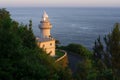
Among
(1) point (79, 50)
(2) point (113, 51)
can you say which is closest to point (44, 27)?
(1) point (79, 50)

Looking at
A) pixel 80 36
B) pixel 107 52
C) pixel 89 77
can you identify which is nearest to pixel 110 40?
pixel 107 52

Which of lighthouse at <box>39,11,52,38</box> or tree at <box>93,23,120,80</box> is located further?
lighthouse at <box>39,11,52,38</box>

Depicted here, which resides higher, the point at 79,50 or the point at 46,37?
the point at 46,37

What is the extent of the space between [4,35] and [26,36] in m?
7.17

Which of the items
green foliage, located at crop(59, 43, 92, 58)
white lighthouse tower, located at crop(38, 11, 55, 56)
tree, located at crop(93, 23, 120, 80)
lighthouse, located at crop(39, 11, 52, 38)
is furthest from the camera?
green foliage, located at crop(59, 43, 92, 58)

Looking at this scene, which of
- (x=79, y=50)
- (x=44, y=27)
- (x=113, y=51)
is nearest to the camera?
(x=113, y=51)

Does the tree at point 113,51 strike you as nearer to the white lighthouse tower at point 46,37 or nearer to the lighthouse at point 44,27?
the white lighthouse tower at point 46,37

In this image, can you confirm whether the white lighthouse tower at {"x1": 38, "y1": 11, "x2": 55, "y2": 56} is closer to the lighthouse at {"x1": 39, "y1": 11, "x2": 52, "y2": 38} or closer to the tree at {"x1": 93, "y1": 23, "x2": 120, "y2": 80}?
the lighthouse at {"x1": 39, "y1": 11, "x2": 52, "y2": 38}

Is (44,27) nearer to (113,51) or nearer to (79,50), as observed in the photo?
(79,50)

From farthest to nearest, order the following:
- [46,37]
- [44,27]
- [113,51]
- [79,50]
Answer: [79,50] < [44,27] < [46,37] < [113,51]

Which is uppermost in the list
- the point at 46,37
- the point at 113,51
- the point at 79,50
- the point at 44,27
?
the point at 113,51

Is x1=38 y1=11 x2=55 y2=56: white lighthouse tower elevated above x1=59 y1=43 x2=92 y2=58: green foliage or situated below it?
above

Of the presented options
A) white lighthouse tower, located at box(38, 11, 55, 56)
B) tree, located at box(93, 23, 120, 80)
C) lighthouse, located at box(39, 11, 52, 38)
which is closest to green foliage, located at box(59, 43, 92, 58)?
white lighthouse tower, located at box(38, 11, 55, 56)

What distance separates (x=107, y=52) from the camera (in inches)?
790
